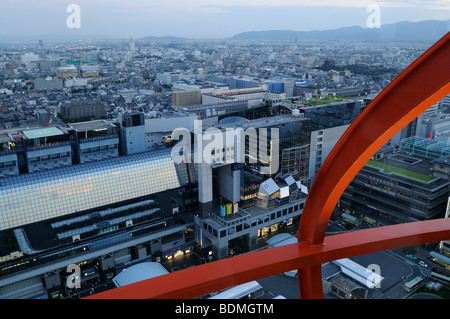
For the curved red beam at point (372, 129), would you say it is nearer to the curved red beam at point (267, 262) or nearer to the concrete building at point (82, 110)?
the curved red beam at point (267, 262)

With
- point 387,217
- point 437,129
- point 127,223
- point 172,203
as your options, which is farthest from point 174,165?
point 437,129

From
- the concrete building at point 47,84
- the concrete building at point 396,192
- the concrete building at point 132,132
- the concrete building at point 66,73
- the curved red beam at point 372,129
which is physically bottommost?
the concrete building at point 396,192

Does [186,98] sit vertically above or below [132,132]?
above

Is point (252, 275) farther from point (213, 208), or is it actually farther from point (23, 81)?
point (23, 81)

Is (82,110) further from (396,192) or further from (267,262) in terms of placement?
(267,262)

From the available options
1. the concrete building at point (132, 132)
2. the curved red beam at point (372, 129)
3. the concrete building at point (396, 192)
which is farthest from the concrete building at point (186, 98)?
the curved red beam at point (372, 129)

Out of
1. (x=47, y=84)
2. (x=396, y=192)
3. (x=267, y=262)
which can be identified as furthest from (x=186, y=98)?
(x=267, y=262)

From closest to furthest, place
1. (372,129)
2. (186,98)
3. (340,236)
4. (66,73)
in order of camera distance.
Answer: (372,129), (340,236), (186,98), (66,73)

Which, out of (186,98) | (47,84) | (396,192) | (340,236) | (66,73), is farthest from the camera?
(66,73)
